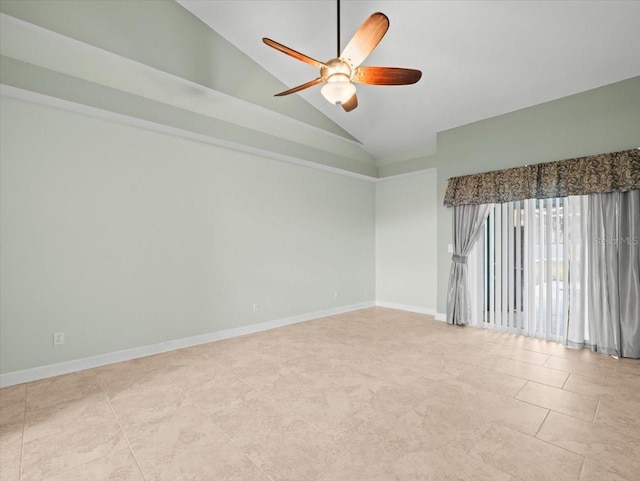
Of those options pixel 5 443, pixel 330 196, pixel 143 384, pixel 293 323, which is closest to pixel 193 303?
pixel 143 384

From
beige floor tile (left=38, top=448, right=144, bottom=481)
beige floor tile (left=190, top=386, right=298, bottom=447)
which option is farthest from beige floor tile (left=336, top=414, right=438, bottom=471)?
beige floor tile (left=38, top=448, right=144, bottom=481)

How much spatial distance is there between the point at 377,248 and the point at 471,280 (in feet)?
7.38

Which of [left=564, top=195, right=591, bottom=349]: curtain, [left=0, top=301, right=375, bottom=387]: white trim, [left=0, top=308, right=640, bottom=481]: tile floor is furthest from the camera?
[left=564, top=195, right=591, bottom=349]: curtain

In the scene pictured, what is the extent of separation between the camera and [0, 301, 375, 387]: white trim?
123 inches

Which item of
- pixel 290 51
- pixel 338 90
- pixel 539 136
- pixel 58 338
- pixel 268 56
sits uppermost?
pixel 268 56

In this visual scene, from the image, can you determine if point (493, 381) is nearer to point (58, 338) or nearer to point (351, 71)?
point (351, 71)

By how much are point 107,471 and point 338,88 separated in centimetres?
313

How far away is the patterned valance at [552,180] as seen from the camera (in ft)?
11.9

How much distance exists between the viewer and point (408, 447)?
2092 mm

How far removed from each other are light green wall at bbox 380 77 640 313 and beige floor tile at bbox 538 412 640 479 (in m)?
3.14

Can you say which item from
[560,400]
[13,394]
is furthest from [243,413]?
[560,400]

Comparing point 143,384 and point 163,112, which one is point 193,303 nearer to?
point 143,384

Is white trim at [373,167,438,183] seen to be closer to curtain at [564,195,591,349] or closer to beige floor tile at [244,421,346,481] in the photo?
curtain at [564,195,591,349]

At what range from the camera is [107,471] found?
189 cm
